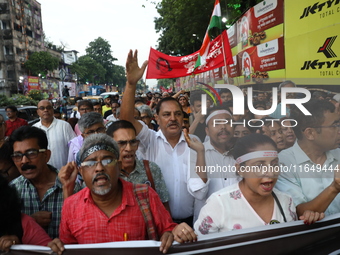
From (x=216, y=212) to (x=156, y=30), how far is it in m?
28.7

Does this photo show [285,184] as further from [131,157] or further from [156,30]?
[156,30]

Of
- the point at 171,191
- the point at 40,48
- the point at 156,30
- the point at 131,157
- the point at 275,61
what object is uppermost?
the point at 40,48

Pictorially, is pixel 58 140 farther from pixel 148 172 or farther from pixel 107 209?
pixel 107 209

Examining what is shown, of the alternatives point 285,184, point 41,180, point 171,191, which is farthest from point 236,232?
point 41,180

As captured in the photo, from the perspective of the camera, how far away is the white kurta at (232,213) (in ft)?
6.27

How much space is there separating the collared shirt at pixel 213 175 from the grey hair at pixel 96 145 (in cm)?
70

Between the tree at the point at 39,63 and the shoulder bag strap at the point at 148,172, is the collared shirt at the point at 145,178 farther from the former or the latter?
the tree at the point at 39,63

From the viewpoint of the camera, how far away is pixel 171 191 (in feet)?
9.51

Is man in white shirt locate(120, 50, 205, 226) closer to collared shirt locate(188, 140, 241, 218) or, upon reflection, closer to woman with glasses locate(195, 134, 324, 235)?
collared shirt locate(188, 140, 241, 218)

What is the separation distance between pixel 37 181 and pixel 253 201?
5.61 ft

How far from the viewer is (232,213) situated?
1916 mm

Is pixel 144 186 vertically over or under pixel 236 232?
over

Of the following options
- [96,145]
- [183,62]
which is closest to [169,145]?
[96,145]

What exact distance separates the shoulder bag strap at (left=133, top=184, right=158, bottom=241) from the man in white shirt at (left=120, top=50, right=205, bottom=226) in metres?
0.88
